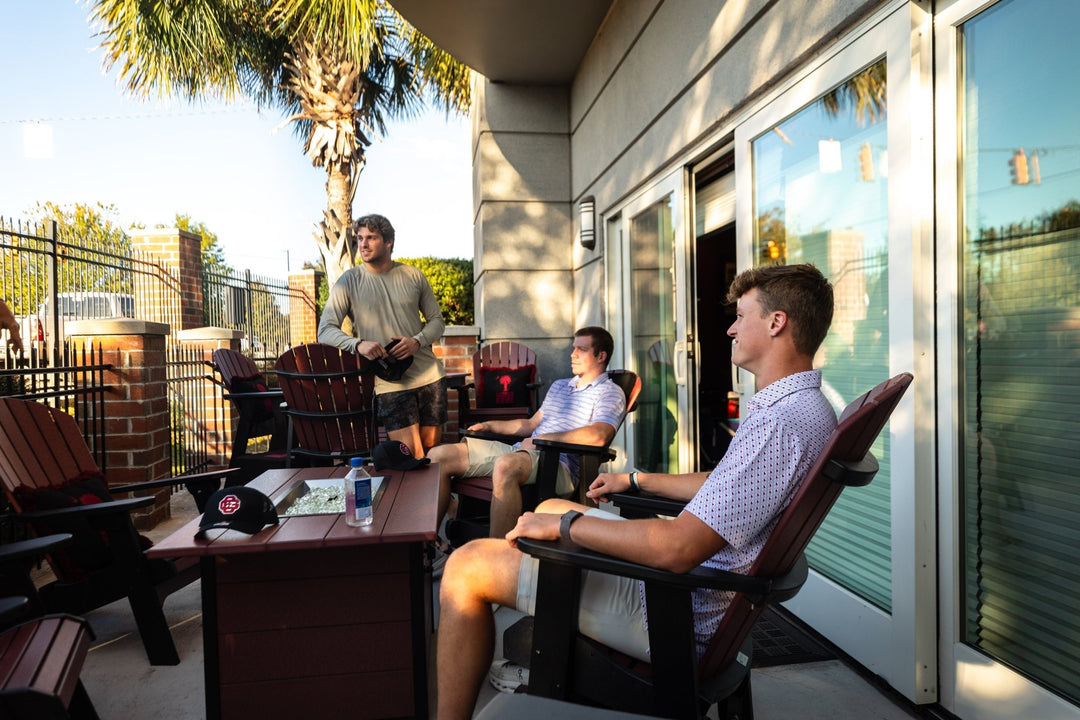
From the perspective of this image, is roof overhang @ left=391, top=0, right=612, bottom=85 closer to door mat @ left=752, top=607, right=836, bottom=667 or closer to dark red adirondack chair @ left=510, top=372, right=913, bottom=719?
door mat @ left=752, top=607, right=836, bottom=667

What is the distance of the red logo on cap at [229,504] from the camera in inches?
72.4

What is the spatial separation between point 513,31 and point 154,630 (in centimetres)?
473

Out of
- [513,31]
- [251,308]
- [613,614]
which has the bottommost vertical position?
[613,614]

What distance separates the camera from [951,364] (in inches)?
73.2

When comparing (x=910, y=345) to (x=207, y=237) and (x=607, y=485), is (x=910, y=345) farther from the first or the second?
(x=207, y=237)

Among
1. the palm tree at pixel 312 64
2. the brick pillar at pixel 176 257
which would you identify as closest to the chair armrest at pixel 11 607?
A: the brick pillar at pixel 176 257

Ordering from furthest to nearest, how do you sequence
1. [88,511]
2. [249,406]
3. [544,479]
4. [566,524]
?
[249,406], [544,479], [88,511], [566,524]

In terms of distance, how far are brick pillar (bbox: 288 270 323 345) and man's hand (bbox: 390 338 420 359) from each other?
996 centimetres

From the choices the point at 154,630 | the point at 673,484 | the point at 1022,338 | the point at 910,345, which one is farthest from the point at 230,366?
the point at 1022,338

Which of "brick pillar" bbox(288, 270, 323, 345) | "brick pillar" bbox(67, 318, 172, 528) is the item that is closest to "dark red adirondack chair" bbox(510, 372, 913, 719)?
"brick pillar" bbox(67, 318, 172, 528)

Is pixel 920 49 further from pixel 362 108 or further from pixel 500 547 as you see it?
pixel 362 108

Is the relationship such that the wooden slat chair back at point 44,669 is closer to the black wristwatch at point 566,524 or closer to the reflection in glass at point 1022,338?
the black wristwatch at point 566,524

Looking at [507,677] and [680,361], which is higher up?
[680,361]

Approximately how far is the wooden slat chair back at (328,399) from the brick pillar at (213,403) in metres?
3.63
